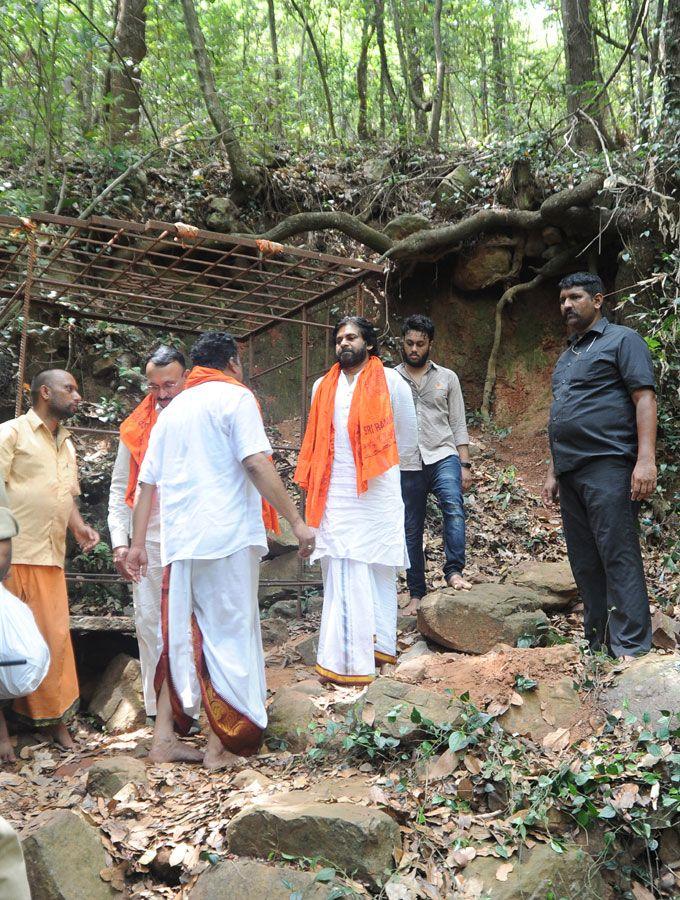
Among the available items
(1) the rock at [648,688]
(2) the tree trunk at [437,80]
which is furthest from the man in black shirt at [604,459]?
(2) the tree trunk at [437,80]

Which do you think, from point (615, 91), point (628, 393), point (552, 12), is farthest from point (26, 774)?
point (552, 12)

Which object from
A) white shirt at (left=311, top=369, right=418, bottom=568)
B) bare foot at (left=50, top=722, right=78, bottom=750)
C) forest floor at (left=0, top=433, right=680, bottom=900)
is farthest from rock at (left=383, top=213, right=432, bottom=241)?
bare foot at (left=50, top=722, right=78, bottom=750)

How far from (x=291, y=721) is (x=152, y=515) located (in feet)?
4.72

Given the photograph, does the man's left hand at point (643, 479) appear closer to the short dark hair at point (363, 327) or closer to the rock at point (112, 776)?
the short dark hair at point (363, 327)

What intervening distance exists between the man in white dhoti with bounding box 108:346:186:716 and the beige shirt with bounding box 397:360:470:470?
170 cm

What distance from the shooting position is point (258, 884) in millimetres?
2676

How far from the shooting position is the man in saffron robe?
179 inches

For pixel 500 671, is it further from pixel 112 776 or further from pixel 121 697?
pixel 121 697

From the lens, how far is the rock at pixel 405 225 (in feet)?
Answer: 32.0

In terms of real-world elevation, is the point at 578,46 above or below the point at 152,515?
above

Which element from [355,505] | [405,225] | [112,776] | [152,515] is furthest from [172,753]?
[405,225]

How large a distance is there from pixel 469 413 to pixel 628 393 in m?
6.23

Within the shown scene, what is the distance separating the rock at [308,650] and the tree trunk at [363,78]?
10257mm

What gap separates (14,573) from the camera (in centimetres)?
457
